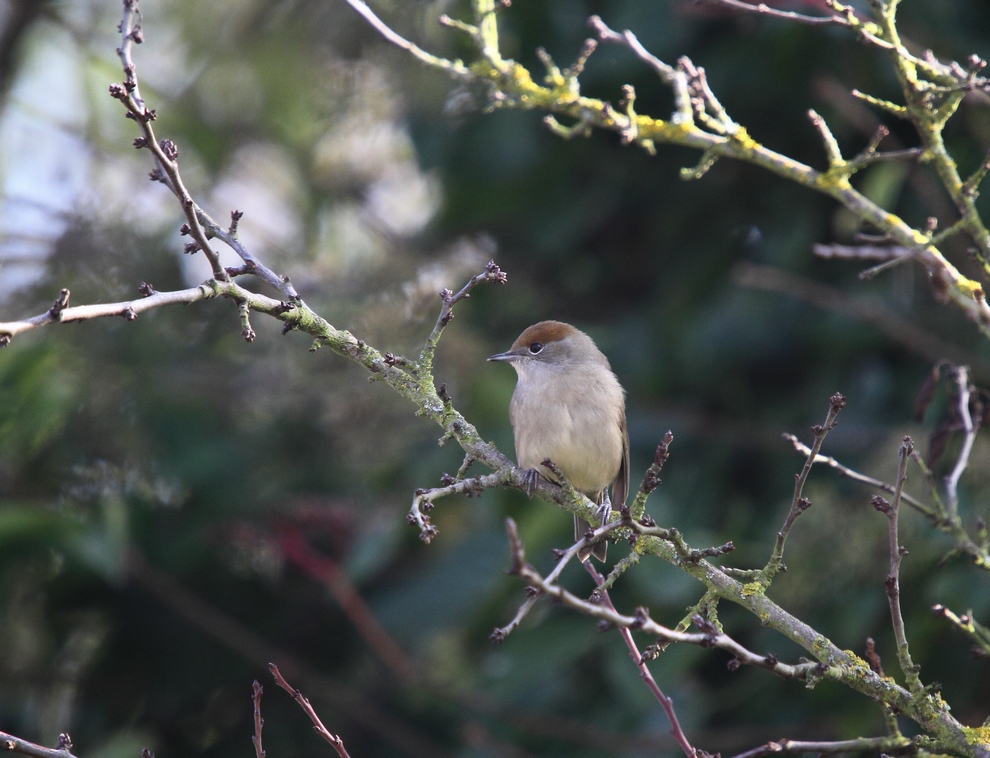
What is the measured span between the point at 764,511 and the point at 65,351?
14.3 ft

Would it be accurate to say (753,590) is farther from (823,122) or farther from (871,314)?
(871,314)

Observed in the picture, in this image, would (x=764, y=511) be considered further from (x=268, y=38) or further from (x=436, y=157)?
(x=268, y=38)

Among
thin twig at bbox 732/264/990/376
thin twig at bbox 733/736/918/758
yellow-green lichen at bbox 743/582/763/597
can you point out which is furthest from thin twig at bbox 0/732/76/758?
thin twig at bbox 732/264/990/376

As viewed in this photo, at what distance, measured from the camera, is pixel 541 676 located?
195 inches

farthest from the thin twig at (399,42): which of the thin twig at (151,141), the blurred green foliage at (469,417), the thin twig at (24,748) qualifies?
the blurred green foliage at (469,417)

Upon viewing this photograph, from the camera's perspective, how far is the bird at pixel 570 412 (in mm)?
4609

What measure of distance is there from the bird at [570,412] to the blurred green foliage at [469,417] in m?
0.35

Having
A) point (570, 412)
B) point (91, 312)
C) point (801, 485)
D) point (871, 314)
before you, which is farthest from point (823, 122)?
point (871, 314)

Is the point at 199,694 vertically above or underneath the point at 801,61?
underneath

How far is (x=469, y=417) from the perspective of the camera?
5859mm

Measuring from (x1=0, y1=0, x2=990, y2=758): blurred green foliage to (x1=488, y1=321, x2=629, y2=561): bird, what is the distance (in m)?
0.35

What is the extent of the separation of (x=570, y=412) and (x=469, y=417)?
1295 mm

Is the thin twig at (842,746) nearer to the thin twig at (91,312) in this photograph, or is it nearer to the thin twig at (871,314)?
the thin twig at (91,312)

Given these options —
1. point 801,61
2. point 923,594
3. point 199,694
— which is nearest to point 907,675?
point 923,594
